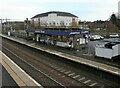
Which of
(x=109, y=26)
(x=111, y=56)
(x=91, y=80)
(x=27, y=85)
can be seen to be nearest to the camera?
(x=27, y=85)

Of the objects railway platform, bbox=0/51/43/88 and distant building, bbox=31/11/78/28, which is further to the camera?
distant building, bbox=31/11/78/28

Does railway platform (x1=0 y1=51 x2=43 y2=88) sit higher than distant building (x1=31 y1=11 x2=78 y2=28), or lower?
lower

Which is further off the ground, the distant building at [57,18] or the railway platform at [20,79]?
the distant building at [57,18]

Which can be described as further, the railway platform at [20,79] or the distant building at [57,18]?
the distant building at [57,18]

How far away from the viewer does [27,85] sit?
480 inches

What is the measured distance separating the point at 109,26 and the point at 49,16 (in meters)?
56.1

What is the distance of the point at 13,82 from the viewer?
42.6 ft

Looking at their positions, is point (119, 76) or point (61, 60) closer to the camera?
point (119, 76)

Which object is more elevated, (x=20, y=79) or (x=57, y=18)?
(x=57, y=18)

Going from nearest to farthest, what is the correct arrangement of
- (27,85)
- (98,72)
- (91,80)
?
(27,85) → (91,80) → (98,72)

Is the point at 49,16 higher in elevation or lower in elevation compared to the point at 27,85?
higher

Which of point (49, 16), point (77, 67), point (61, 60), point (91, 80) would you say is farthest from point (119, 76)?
point (49, 16)

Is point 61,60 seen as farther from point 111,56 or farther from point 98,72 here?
point 98,72

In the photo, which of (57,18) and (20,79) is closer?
(20,79)
